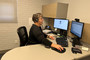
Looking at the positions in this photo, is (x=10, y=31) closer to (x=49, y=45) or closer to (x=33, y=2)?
(x=33, y=2)

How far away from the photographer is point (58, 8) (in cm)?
232

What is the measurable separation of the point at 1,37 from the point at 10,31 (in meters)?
0.36

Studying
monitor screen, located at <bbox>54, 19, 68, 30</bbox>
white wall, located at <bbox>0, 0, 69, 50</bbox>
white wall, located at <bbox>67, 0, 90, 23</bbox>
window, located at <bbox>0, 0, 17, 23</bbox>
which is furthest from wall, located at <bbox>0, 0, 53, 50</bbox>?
white wall, located at <bbox>67, 0, 90, 23</bbox>

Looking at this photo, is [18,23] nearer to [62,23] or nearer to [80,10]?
[62,23]

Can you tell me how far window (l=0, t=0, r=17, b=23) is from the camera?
2.65m

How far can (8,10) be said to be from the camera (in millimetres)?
2730

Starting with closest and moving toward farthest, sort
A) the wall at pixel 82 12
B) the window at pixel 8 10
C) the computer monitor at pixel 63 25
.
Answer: the wall at pixel 82 12 < the computer monitor at pixel 63 25 < the window at pixel 8 10

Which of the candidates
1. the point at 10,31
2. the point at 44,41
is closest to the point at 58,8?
the point at 44,41

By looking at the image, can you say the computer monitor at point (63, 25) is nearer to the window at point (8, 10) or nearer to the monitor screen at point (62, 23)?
the monitor screen at point (62, 23)

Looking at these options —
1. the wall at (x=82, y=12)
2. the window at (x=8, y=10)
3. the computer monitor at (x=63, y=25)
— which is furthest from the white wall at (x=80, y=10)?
the window at (x=8, y=10)

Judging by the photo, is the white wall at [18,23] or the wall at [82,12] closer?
the wall at [82,12]

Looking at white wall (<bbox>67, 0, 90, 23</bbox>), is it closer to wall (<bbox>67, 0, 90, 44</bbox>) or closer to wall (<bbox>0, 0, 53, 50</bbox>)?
wall (<bbox>67, 0, 90, 44</bbox>)

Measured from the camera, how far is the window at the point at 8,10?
8.70 ft

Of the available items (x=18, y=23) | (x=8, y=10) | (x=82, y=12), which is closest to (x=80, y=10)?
(x=82, y=12)
